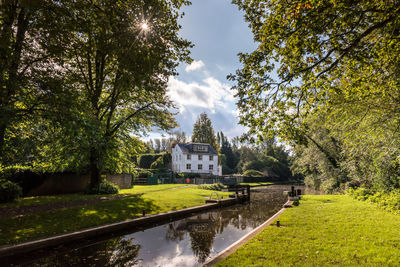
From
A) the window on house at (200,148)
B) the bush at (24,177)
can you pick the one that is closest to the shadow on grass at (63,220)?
the bush at (24,177)

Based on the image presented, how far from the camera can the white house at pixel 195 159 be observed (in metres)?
52.5

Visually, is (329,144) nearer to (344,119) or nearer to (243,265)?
(344,119)

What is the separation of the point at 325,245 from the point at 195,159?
156 ft

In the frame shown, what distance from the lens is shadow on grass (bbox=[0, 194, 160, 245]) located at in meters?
7.26

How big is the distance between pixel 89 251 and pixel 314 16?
33.0ft

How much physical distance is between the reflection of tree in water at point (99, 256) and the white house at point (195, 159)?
145 feet

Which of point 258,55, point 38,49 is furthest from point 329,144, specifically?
point 38,49

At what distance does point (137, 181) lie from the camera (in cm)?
3459

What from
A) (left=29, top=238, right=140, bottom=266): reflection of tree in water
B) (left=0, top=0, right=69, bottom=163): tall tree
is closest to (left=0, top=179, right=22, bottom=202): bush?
(left=0, top=0, right=69, bottom=163): tall tree

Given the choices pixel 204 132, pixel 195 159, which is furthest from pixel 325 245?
pixel 204 132

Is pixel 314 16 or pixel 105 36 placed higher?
pixel 105 36

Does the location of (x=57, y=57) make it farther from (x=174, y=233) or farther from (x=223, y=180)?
(x=223, y=180)

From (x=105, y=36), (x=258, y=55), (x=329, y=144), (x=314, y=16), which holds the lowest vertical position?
(x=329, y=144)

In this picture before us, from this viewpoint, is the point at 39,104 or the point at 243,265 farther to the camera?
the point at 39,104
